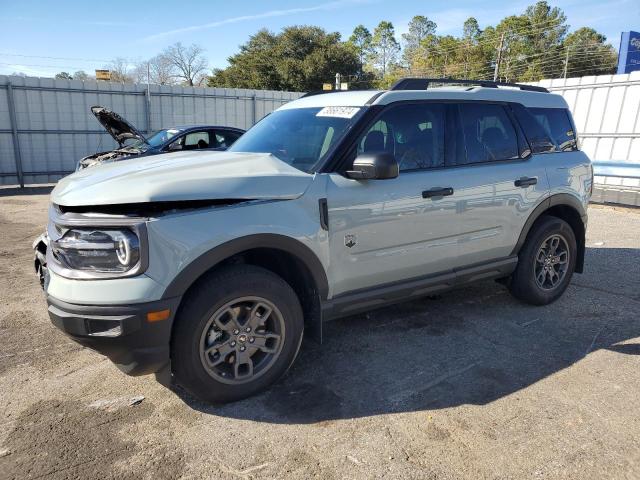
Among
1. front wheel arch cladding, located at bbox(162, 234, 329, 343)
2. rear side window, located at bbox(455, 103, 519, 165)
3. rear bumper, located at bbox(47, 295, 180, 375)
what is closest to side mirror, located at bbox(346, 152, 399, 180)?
front wheel arch cladding, located at bbox(162, 234, 329, 343)

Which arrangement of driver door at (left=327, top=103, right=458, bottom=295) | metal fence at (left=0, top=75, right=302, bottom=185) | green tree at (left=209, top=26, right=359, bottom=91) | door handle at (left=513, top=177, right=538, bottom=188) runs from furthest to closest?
1. green tree at (left=209, top=26, right=359, bottom=91)
2. metal fence at (left=0, top=75, right=302, bottom=185)
3. door handle at (left=513, top=177, right=538, bottom=188)
4. driver door at (left=327, top=103, right=458, bottom=295)

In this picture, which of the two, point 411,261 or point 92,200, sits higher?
point 92,200

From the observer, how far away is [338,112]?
11.9 feet

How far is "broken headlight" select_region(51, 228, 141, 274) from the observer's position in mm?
2549

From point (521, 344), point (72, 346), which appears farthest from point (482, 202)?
point (72, 346)

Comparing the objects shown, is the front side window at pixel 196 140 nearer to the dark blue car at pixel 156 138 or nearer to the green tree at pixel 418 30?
the dark blue car at pixel 156 138

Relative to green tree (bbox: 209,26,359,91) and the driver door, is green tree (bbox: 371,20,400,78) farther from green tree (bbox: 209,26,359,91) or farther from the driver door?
the driver door

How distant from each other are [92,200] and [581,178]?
4446 mm

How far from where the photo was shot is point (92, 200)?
2.62 meters

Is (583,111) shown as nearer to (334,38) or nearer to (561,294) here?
(561,294)

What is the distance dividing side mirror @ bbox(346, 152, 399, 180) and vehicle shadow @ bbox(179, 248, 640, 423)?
1416 mm

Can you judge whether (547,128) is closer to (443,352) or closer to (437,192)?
(437,192)

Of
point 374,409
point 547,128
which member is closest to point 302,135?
point 374,409

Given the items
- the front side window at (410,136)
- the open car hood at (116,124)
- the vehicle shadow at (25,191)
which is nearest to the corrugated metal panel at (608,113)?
the front side window at (410,136)
